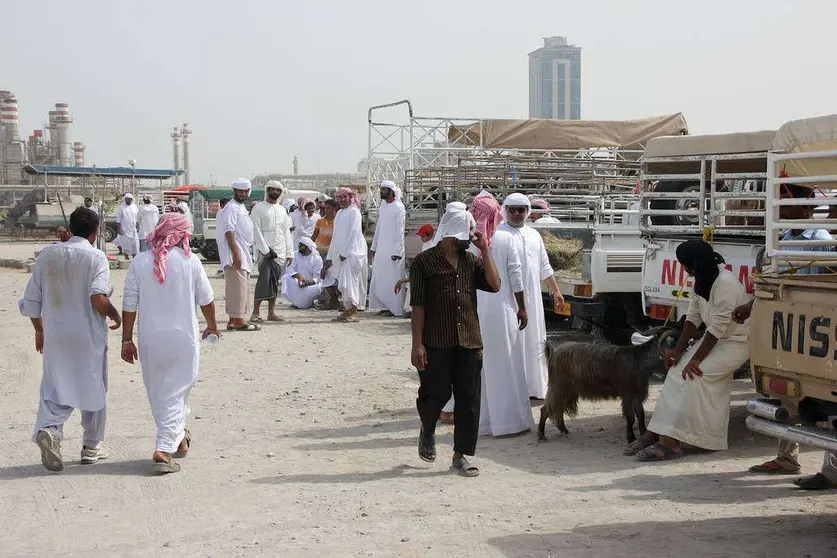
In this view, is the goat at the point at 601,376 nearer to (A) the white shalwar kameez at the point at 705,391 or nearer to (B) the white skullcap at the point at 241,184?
(A) the white shalwar kameez at the point at 705,391

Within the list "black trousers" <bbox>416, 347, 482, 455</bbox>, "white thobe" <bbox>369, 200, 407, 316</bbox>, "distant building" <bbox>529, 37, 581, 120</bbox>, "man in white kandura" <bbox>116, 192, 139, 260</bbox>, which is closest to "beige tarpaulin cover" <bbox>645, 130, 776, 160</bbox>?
"black trousers" <bbox>416, 347, 482, 455</bbox>

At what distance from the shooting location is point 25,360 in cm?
1150

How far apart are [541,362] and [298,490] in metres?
2.77

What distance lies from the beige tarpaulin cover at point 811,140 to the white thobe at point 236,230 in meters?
8.16

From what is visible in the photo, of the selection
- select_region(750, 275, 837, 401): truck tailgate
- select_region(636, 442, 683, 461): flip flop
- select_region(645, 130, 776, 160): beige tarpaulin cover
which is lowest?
select_region(636, 442, 683, 461): flip flop

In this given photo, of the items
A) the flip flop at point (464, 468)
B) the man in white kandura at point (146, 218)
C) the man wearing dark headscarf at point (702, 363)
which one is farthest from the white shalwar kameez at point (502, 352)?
the man in white kandura at point (146, 218)

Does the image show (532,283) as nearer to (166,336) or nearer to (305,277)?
(166,336)

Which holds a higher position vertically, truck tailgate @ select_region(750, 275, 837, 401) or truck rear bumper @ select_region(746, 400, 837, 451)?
truck tailgate @ select_region(750, 275, 837, 401)

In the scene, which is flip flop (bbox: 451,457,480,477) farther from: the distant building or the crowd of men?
the distant building

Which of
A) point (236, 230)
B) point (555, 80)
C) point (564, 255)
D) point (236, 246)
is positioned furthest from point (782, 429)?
point (555, 80)

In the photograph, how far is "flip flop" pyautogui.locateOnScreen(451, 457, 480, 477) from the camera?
21.1 ft

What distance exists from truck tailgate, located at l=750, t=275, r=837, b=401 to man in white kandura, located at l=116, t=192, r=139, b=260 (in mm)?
23988

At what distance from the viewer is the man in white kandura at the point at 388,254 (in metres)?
14.3

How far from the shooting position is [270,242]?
13.7 meters
